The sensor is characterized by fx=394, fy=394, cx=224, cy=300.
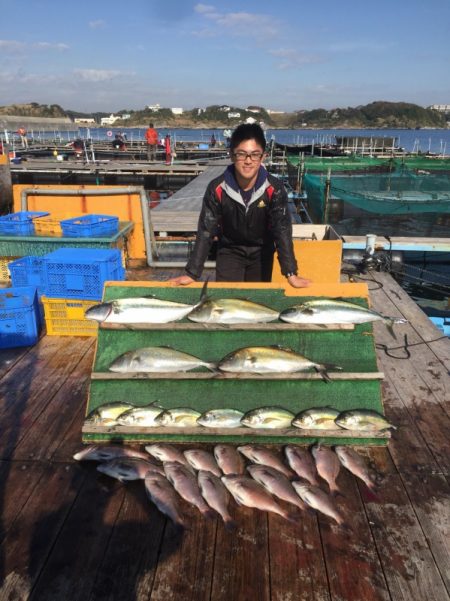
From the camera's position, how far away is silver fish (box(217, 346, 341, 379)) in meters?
3.71

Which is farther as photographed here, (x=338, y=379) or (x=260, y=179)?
(x=260, y=179)

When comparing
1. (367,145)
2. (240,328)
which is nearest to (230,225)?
(240,328)

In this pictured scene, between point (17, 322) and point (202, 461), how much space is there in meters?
3.84

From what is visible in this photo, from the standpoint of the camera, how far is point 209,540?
2.79 meters

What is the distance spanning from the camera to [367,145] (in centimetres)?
5241

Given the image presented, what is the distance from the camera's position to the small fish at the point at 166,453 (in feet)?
11.4

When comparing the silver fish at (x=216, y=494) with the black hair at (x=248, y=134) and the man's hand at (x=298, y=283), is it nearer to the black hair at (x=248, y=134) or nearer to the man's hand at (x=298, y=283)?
the man's hand at (x=298, y=283)

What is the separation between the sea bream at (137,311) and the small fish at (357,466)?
193 centimetres

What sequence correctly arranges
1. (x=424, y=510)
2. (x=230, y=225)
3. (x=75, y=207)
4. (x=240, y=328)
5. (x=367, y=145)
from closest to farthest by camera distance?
(x=424, y=510), (x=240, y=328), (x=230, y=225), (x=75, y=207), (x=367, y=145)

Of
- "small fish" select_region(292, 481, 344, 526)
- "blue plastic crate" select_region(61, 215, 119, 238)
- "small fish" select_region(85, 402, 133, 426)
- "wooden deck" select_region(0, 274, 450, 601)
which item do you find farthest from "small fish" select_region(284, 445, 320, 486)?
"blue plastic crate" select_region(61, 215, 119, 238)

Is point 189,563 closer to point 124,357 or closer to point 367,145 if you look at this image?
point 124,357

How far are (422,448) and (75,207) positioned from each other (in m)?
9.58

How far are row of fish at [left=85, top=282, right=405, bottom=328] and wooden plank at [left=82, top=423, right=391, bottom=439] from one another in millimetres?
1018

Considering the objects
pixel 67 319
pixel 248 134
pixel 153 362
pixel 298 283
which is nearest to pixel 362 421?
pixel 298 283
